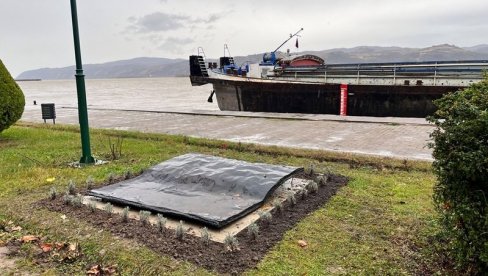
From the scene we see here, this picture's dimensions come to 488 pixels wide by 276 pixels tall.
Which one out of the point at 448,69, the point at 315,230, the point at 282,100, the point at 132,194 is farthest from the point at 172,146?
the point at 448,69

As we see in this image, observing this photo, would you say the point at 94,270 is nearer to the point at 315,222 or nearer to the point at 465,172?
the point at 315,222

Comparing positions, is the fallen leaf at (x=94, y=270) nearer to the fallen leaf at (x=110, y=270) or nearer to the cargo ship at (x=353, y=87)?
the fallen leaf at (x=110, y=270)

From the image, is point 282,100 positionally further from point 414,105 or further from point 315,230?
point 315,230

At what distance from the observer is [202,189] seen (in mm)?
4773

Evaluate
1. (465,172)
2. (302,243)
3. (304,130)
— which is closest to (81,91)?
(302,243)

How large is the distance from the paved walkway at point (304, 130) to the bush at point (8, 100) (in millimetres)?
3578

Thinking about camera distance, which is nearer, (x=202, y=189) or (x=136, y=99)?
(x=202, y=189)

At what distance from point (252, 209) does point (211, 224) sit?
59 centimetres

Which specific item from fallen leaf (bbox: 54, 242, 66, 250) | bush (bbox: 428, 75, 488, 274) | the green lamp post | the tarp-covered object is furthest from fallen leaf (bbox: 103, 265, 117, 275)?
the green lamp post

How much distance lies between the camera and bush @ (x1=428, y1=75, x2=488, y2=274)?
238 centimetres

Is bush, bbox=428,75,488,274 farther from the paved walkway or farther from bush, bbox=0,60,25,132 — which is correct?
bush, bbox=0,60,25,132

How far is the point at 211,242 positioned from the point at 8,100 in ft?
23.2

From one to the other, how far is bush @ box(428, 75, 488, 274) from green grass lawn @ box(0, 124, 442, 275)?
0.55 m

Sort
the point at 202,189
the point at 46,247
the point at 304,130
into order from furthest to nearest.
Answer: the point at 304,130 < the point at 202,189 < the point at 46,247
